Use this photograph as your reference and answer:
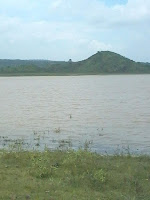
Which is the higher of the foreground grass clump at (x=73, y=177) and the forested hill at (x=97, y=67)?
the forested hill at (x=97, y=67)

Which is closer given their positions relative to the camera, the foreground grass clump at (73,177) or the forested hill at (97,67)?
the foreground grass clump at (73,177)

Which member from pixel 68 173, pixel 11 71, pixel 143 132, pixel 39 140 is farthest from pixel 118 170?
pixel 11 71

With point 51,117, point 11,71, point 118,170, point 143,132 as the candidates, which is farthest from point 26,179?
point 11,71

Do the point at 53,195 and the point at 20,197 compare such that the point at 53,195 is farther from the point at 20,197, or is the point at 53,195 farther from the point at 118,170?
the point at 118,170

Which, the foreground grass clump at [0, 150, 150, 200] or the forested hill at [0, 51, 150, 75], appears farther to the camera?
the forested hill at [0, 51, 150, 75]

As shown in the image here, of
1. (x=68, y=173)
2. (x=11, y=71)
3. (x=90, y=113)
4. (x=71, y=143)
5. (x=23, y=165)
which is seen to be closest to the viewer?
(x=68, y=173)

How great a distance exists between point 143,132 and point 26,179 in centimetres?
1446

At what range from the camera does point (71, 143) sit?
20.3 meters

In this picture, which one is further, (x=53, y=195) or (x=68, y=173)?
(x=68, y=173)

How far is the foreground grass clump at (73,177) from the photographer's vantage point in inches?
389

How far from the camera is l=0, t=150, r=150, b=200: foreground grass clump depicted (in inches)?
389

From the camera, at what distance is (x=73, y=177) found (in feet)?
37.5

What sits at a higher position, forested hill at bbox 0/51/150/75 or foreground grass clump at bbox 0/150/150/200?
forested hill at bbox 0/51/150/75

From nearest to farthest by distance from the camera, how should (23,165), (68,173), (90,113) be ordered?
(68,173)
(23,165)
(90,113)
